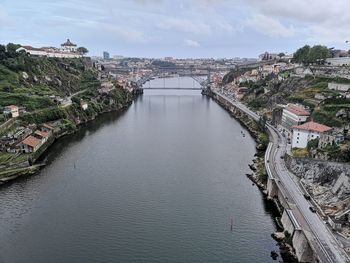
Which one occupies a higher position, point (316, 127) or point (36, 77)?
point (36, 77)

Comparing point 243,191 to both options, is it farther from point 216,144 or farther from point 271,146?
point 216,144

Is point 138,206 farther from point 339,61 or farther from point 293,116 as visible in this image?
point 339,61

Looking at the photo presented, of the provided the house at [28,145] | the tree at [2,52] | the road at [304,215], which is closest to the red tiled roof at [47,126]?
the house at [28,145]

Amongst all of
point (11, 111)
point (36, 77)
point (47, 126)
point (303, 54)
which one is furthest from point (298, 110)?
point (36, 77)

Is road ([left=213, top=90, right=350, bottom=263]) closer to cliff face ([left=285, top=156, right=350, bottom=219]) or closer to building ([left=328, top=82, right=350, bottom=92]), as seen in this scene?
cliff face ([left=285, top=156, right=350, bottom=219])

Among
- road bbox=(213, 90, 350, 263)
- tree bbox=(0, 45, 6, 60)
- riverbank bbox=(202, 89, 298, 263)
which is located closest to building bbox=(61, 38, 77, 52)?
tree bbox=(0, 45, 6, 60)
